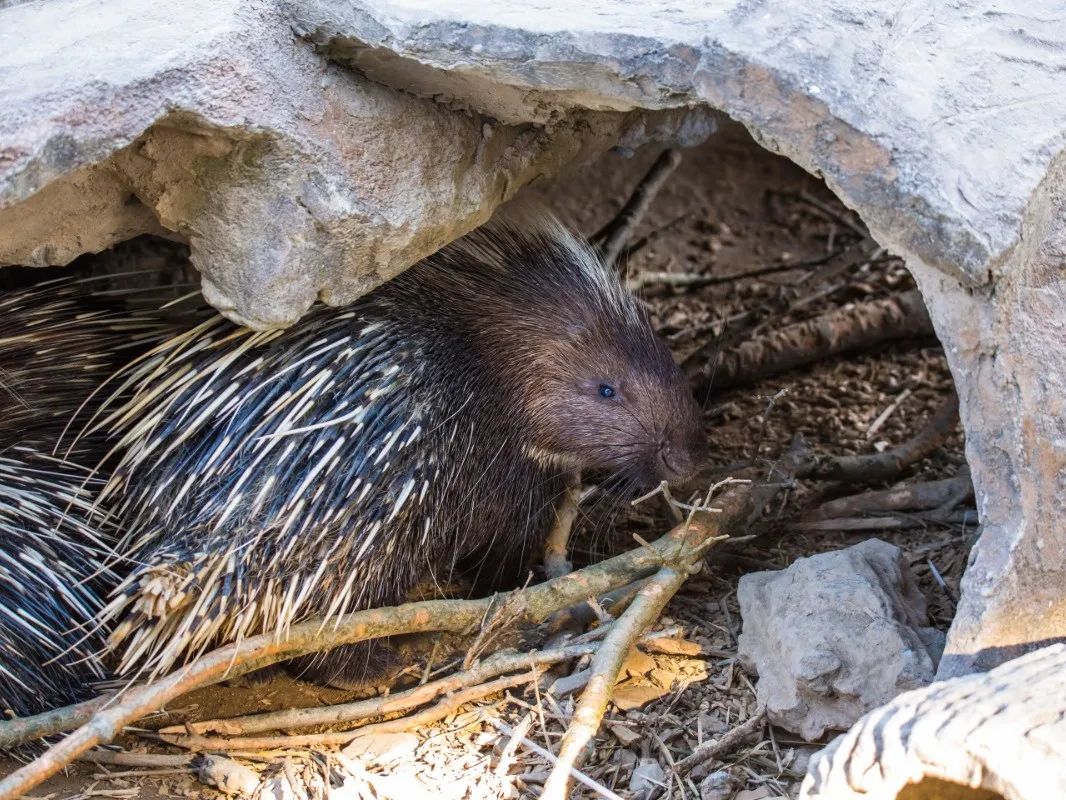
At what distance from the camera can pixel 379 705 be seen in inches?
117

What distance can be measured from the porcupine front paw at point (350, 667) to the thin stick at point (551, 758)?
1.43ft

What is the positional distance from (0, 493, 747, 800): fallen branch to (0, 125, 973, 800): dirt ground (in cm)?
23

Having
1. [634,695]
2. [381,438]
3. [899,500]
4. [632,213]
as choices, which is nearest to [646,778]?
[634,695]

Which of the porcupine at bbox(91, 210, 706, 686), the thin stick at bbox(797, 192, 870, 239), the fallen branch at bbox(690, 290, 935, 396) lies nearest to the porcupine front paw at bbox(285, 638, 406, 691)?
the porcupine at bbox(91, 210, 706, 686)

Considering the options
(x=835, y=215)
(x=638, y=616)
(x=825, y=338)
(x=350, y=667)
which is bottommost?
(x=350, y=667)

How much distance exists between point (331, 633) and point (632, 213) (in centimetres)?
229

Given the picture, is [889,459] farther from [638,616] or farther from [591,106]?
[591,106]

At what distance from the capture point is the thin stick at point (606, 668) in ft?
7.97

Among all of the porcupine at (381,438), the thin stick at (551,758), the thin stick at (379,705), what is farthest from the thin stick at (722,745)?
the porcupine at (381,438)

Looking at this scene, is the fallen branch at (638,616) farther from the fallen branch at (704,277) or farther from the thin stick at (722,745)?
the fallen branch at (704,277)

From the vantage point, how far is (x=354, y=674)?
3223mm

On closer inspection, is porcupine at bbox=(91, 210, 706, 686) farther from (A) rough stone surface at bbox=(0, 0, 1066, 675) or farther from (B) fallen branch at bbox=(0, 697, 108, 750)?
(A) rough stone surface at bbox=(0, 0, 1066, 675)

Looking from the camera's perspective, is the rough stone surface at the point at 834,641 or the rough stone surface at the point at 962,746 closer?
the rough stone surface at the point at 962,746

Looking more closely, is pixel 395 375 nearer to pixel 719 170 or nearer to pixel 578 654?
pixel 578 654
